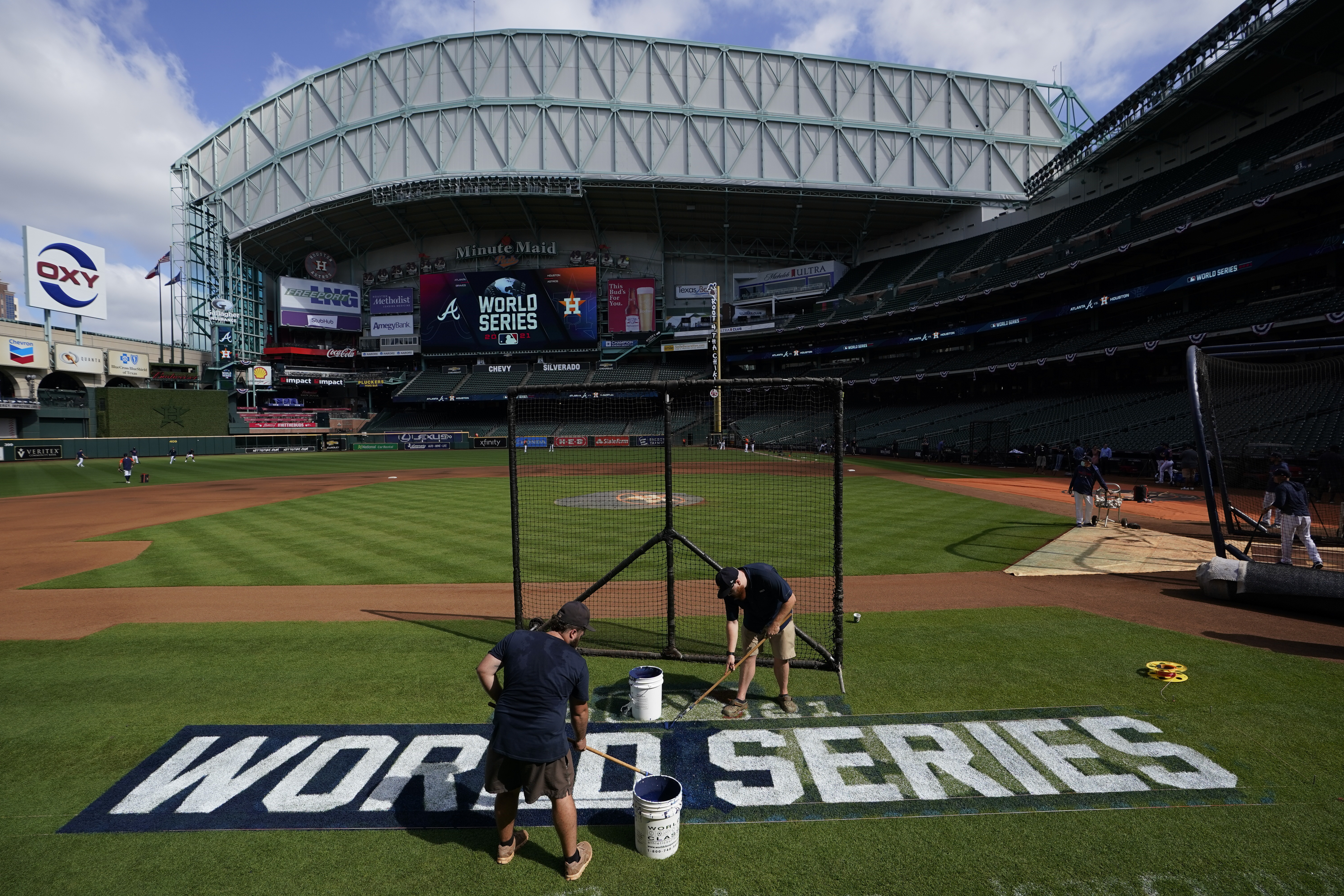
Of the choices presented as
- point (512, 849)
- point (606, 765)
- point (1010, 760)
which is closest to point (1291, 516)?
point (1010, 760)

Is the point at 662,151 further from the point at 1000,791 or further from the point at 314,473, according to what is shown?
the point at 1000,791

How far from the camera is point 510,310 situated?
68.2 m

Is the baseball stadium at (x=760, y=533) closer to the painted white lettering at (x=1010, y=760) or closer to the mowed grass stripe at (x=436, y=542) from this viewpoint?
the painted white lettering at (x=1010, y=760)

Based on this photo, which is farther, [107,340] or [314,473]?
[107,340]

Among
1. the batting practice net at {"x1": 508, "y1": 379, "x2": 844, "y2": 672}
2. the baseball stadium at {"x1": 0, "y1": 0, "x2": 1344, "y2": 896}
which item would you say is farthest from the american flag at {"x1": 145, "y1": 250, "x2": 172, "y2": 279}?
the batting practice net at {"x1": 508, "y1": 379, "x2": 844, "y2": 672}

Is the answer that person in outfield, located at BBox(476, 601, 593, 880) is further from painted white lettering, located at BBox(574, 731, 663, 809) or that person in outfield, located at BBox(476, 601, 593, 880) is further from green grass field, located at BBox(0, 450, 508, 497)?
green grass field, located at BBox(0, 450, 508, 497)

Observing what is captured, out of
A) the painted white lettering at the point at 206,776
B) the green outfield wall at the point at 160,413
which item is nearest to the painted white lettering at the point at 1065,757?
the painted white lettering at the point at 206,776

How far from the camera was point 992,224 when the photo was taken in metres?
54.9

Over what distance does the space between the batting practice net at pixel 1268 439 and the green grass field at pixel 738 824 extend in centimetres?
745

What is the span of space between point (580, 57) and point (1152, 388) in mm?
55554

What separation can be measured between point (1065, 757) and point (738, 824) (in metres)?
3.08

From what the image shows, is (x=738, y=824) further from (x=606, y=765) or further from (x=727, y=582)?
(x=727, y=582)

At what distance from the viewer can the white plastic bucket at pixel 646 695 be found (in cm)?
604

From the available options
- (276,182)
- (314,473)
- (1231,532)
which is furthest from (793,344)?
(276,182)
